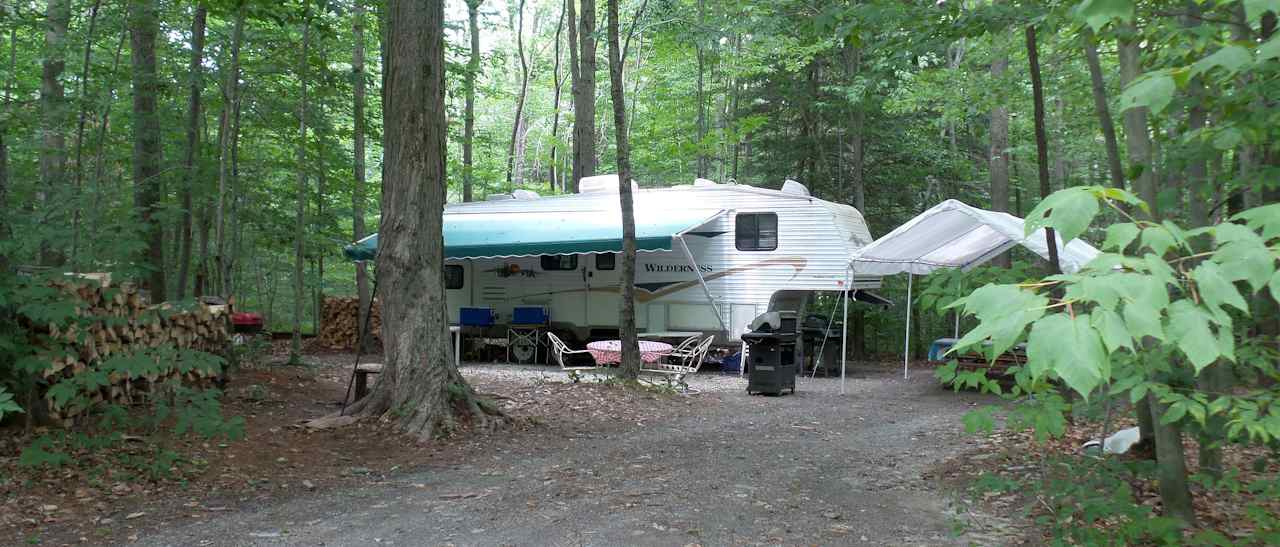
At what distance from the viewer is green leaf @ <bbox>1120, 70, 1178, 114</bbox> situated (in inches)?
83.7

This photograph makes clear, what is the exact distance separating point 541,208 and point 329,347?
17.7 feet

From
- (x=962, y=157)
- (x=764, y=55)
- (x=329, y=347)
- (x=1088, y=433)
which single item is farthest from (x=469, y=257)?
(x=962, y=157)

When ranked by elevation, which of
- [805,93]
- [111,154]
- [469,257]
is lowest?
[469,257]

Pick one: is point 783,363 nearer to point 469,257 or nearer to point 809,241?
point 809,241

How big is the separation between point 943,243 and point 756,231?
125 inches

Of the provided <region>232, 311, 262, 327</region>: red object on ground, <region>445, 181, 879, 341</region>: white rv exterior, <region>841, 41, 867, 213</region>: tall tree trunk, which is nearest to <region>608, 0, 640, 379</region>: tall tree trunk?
<region>445, 181, 879, 341</region>: white rv exterior

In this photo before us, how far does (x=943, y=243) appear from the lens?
1171 centimetres

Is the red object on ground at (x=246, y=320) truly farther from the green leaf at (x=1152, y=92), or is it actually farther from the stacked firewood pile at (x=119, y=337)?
the green leaf at (x=1152, y=92)

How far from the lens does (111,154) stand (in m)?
13.9

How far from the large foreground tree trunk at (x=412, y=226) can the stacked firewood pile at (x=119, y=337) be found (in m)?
1.48

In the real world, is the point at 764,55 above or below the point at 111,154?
above

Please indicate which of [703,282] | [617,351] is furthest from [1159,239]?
[703,282]

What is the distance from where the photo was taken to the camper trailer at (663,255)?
44.8 feet

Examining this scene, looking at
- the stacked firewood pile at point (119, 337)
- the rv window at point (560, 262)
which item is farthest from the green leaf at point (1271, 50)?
the rv window at point (560, 262)
